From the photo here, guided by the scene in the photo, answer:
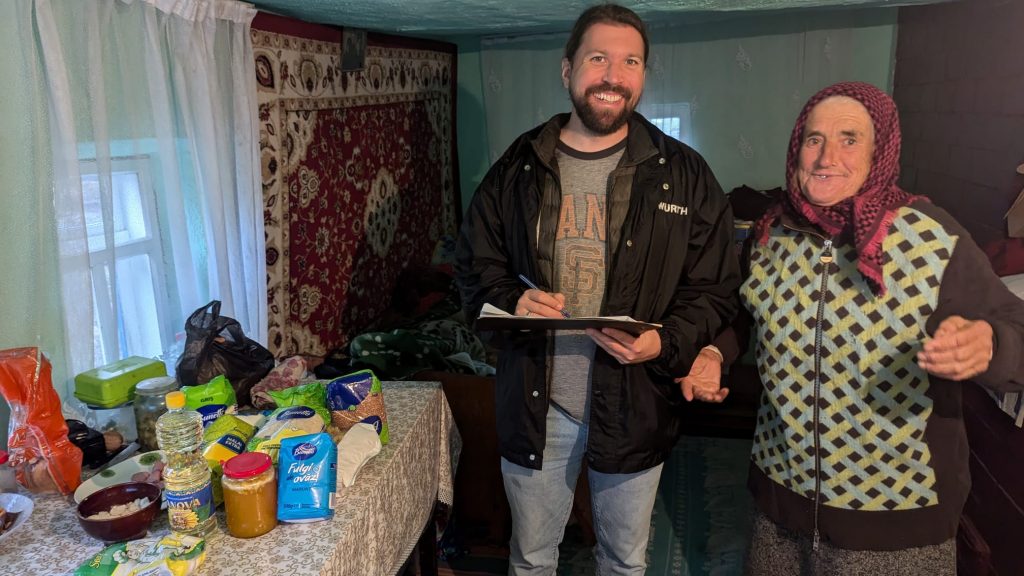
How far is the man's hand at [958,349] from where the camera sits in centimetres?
103

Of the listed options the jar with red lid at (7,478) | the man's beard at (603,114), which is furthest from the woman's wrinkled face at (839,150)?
the jar with red lid at (7,478)

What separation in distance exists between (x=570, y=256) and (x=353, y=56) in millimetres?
1643

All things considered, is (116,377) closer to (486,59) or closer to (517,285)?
(517,285)

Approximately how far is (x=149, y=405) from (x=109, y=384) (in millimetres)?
92

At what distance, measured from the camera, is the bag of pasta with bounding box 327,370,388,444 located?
1548mm

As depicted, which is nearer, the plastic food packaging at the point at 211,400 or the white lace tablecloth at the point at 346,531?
the white lace tablecloth at the point at 346,531

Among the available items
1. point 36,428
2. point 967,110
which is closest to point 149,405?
point 36,428

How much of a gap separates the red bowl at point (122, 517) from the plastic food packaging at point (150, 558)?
0.03m

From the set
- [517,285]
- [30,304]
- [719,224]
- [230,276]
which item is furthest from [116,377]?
[719,224]

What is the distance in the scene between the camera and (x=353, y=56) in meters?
2.70

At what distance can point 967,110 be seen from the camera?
2391 mm

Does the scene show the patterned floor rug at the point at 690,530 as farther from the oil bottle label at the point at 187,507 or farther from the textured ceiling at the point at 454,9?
the textured ceiling at the point at 454,9

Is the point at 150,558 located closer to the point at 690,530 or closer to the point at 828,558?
the point at 828,558

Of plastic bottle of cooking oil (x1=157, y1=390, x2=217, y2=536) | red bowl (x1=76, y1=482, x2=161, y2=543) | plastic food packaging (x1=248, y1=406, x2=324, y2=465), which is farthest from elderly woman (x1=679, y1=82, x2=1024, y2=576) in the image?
red bowl (x1=76, y1=482, x2=161, y2=543)
